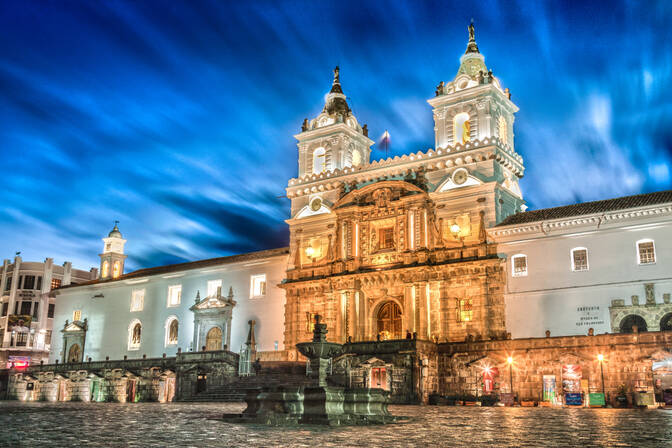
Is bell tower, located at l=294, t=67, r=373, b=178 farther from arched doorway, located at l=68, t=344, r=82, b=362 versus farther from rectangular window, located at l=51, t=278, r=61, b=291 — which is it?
rectangular window, located at l=51, t=278, r=61, b=291

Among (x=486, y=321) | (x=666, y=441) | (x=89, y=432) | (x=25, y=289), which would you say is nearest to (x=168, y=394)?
(x=486, y=321)

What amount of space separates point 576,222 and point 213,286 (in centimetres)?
2904

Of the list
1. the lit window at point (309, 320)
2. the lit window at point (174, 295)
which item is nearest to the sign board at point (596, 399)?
the lit window at point (309, 320)

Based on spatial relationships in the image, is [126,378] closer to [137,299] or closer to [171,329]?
[171,329]

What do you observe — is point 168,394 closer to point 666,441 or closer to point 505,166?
point 505,166

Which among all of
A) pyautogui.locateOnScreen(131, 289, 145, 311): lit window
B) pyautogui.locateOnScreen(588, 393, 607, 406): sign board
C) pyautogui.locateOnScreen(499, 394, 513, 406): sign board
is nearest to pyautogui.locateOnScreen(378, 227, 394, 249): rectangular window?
pyautogui.locateOnScreen(499, 394, 513, 406): sign board

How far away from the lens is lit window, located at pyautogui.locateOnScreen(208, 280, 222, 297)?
53.3 m

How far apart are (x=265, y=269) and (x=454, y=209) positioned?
634 inches

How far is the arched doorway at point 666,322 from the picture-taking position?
3378 cm

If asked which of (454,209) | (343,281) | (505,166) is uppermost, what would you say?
(505,166)

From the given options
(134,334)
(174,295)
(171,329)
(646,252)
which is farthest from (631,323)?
(134,334)

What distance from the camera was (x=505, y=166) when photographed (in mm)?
43969

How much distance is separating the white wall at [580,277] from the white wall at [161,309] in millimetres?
18110

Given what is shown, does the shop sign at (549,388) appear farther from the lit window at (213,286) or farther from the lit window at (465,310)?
the lit window at (213,286)
